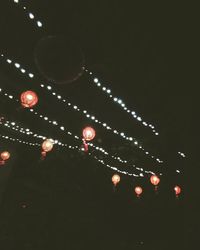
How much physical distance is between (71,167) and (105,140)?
1.97 metres

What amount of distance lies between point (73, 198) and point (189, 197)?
4911 millimetres

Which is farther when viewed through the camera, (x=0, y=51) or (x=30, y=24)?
(x=0, y=51)

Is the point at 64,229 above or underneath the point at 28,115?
underneath

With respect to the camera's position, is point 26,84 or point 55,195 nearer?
point 26,84

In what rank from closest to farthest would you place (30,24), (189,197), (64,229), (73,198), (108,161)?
(30,24) < (189,197) < (64,229) < (73,198) < (108,161)

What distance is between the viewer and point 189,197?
11.6 metres

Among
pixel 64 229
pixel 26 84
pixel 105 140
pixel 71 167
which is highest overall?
pixel 26 84

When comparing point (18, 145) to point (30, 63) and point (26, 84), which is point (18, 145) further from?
point (30, 63)

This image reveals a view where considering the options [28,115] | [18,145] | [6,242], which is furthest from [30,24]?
[6,242]

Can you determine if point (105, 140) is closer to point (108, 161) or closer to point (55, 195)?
point (108, 161)

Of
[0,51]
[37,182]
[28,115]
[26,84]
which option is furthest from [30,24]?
[37,182]

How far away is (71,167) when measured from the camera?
13.8 m

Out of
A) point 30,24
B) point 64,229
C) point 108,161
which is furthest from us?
point 108,161

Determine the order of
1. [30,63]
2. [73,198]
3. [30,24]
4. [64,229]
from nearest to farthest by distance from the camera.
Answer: [30,24]
[30,63]
[64,229]
[73,198]
